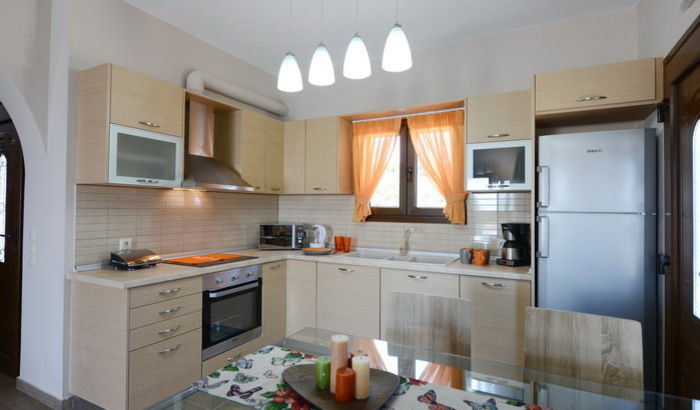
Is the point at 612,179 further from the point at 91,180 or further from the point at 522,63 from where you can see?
the point at 91,180

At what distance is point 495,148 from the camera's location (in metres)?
2.67

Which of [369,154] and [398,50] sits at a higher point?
[398,50]

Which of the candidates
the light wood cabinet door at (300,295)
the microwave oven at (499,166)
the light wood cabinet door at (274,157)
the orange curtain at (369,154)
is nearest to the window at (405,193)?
the orange curtain at (369,154)

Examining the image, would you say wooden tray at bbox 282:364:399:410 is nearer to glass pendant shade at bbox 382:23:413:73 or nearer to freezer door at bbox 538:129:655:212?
glass pendant shade at bbox 382:23:413:73

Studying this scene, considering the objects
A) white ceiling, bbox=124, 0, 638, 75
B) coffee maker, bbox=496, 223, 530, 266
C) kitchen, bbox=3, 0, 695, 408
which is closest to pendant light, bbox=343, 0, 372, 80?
kitchen, bbox=3, 0, 695, 408

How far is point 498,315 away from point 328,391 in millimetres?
1721

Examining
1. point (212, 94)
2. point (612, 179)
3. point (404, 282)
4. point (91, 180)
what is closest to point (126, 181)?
point (91, 180)

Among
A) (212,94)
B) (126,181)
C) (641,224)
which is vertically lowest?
(641,224)

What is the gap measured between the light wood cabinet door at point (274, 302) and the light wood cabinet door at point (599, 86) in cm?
235

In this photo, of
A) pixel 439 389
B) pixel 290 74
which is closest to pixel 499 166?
pixel 290 74

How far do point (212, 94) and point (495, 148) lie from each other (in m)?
2.48

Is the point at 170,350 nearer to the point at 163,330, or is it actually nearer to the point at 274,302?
the point at 163,330

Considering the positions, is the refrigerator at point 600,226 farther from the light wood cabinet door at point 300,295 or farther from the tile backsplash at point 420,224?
the light wood cabinet door at point 300,295

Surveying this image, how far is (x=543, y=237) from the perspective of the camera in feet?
7.36
